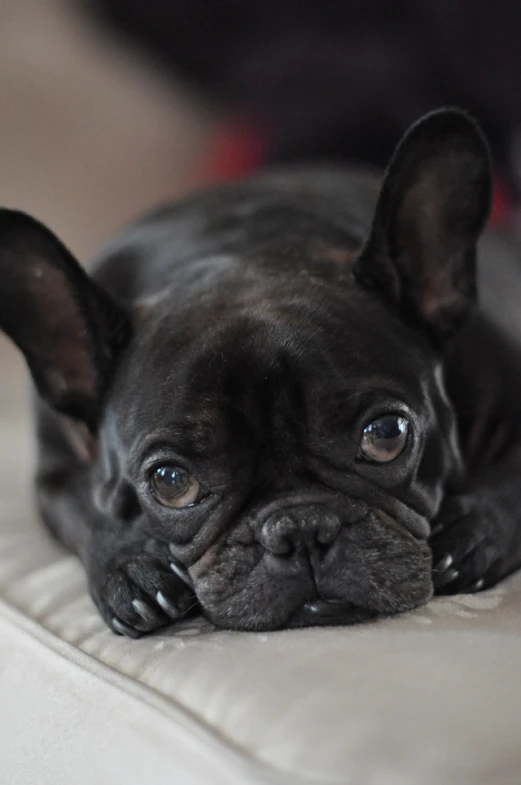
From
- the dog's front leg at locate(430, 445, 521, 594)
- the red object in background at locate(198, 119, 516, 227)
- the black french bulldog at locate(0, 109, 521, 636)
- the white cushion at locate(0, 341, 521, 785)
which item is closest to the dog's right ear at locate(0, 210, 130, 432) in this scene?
the black french bulldog at locate(0, 109, 521, 636)

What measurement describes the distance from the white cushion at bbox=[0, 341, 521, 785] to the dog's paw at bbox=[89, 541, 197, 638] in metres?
0.02

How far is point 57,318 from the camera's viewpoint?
5.59 feet

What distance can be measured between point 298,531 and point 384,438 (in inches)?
8.1

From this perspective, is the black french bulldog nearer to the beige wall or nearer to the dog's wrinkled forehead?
the dog's wrinkled forehead

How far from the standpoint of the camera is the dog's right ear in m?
1.60

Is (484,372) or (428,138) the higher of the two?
(428,138)

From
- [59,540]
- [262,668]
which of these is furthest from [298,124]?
[262,668]

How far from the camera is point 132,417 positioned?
1.56 meters

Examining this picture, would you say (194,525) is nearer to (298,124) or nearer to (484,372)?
(484,372)

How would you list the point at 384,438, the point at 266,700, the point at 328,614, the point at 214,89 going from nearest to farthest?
the point at 266,700 < the point at 328,614 < the point at 384,438 < the point at 214,89

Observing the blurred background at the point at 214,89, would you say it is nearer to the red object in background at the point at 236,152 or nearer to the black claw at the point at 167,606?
the red object in background at the point at 236,152

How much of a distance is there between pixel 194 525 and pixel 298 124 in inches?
79.1

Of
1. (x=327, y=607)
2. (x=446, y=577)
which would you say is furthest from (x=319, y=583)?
(x=446, y=577)

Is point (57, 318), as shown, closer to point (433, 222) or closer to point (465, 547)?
point (433, 222)
